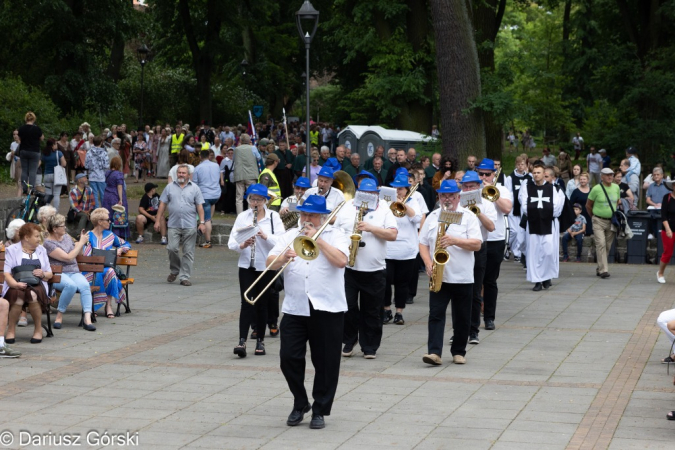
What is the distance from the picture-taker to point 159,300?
1531 centimetres

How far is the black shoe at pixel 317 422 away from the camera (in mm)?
8336

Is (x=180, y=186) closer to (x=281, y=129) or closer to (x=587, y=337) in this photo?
(x=587, y=337)

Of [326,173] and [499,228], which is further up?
[326,173]

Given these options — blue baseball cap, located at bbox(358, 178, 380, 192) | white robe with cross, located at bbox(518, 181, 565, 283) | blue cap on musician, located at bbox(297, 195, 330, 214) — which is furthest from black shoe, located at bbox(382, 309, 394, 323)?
blue cap on musician, located at bbox(297, 195, 330, 214)

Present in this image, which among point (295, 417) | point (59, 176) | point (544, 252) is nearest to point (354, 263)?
point (295, 417)

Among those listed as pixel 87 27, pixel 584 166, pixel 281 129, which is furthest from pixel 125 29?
pixel 584 166

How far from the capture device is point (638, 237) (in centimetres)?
2078

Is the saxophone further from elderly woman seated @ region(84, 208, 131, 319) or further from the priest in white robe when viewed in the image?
the priest in white robe

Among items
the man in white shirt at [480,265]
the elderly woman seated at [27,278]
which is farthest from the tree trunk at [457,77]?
the elderly woman seated at [27,278]

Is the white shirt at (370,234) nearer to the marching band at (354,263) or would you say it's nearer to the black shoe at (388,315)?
the marching band at (354,263)

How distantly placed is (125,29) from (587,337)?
29.1 meters

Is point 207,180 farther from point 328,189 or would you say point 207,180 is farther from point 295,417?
point 295,417

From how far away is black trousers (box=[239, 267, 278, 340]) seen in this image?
37.1 feet

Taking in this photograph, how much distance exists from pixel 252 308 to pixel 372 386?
1.99 meters
